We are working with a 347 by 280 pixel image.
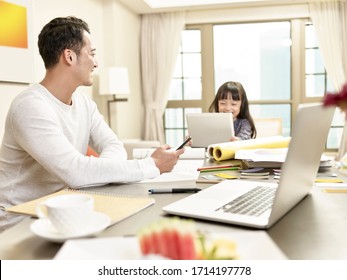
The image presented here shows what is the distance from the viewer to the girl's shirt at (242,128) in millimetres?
2883

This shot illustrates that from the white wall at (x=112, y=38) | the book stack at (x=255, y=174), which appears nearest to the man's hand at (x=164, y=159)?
the book stack at (x=255, y=174)

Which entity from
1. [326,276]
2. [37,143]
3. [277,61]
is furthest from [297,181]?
[277,61]

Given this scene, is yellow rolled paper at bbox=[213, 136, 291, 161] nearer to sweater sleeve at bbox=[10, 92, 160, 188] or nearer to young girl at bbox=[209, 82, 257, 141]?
sweater sleeve at bbox=[10, 92, 160, 188]

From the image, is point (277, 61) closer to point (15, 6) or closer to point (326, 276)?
point (15, 6)

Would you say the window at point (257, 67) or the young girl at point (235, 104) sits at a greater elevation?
the window at point (257, 67)

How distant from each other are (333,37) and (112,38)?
9.15 feet

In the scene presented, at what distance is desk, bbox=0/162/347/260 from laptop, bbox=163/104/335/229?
0.07 ft

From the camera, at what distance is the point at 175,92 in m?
5.54

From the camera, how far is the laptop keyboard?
2.73 feet

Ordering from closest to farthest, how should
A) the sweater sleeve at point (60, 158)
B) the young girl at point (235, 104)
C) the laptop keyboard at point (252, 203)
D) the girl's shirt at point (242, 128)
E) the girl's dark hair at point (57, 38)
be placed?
the laptop keyboard at point (252, 203) < the sweater sleeve at point (60, 158) < the girl's dark hair at point (57, 38) < the girl's shirt at point (242, 128) < the young girl at point (235, 104)

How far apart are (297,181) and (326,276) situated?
1.05ft

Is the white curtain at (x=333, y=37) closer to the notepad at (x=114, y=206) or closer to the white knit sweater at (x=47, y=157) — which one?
the white knit sweater at (x=47, y=157)

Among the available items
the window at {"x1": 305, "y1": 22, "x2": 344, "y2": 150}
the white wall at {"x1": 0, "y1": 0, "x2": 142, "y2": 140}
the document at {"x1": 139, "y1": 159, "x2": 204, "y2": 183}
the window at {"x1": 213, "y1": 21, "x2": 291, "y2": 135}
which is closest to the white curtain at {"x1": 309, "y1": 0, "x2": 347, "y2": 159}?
the window at {"x1": 305, "y1": 22, "x2": 344, "y2": 150}

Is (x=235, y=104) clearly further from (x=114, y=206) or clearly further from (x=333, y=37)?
(x=333, y=37)
